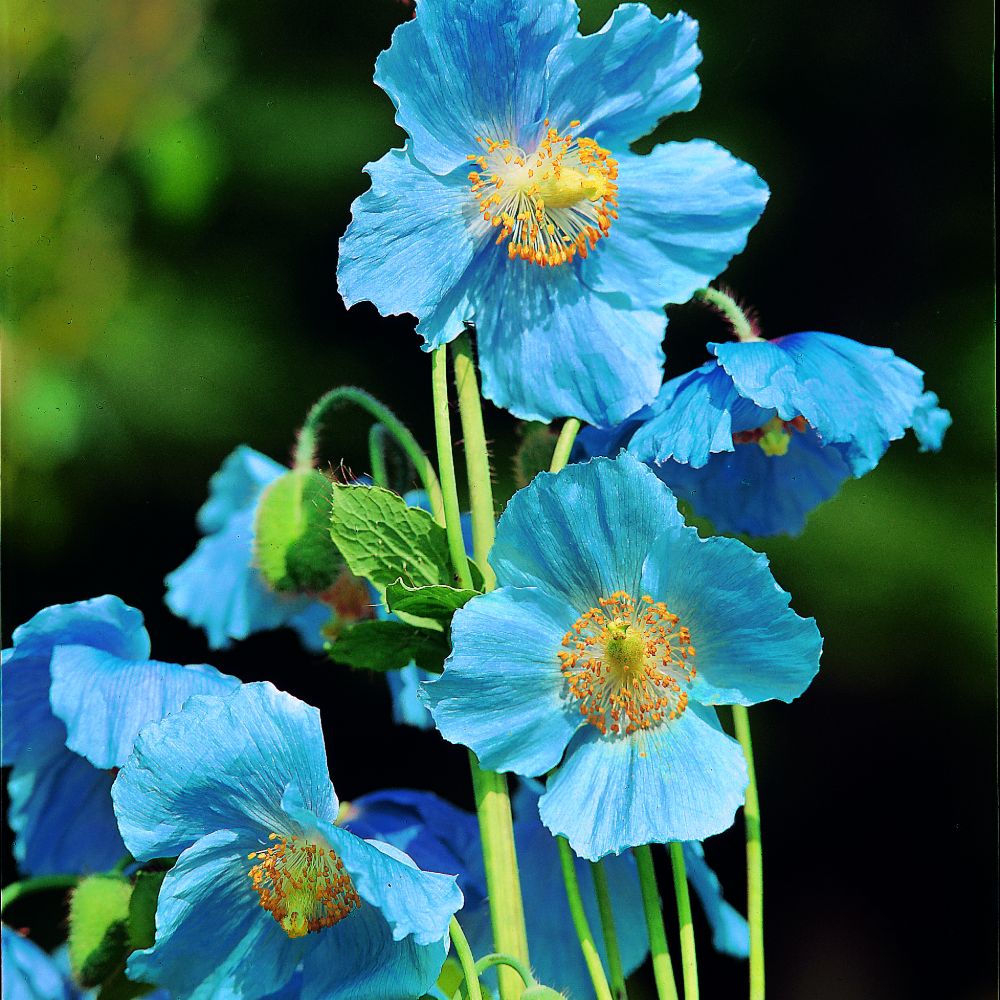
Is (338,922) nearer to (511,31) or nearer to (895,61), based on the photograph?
(511,31)

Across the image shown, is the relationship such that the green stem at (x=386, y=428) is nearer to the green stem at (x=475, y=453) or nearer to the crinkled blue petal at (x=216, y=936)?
the green stem at (x=475, y=453)

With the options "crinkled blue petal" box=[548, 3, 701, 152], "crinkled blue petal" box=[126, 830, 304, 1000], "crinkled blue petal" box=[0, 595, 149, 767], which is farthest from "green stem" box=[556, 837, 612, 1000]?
"crinkled blue petal" box=[548, 3, 701, 152]

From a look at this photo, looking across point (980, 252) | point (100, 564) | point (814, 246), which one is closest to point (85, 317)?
point (100, 564)

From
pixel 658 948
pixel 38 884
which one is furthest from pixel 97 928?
pixel 658 948

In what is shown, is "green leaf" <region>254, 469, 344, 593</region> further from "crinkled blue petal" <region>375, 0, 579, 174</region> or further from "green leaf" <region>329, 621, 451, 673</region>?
"crinkled blue petal" <region>375, 0, 579, 174</region>

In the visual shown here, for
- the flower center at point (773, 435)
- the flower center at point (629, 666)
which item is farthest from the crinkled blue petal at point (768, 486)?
the flower center at point (629, 666)

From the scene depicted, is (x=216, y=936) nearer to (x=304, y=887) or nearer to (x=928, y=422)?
(x=304, y=887)
